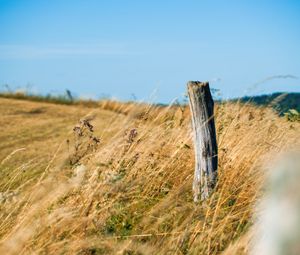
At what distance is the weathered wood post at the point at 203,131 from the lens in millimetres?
4332

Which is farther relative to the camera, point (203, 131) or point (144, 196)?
point (203, 131)

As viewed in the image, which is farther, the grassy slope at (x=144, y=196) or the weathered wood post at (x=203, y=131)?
the weathered wood post at (x=203, y=131)

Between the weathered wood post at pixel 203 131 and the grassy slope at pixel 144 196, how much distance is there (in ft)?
0.61

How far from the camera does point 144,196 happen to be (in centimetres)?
404

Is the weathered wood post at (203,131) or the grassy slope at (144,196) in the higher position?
the weathered wood post at (203,131)

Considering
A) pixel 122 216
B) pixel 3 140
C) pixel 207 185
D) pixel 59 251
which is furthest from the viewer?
pixel 3 140

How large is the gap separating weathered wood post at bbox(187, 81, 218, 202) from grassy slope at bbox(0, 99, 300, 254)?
0.61 feet

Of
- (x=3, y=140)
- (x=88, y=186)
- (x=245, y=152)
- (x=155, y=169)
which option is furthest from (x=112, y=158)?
(x=3, y=140)

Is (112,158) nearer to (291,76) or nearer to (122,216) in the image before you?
(122,216)

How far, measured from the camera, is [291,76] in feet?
15.7

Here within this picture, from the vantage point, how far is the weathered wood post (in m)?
4.33

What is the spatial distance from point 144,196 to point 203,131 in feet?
2.59

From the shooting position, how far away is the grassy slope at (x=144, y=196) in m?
3.33

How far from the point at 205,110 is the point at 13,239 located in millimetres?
1934
